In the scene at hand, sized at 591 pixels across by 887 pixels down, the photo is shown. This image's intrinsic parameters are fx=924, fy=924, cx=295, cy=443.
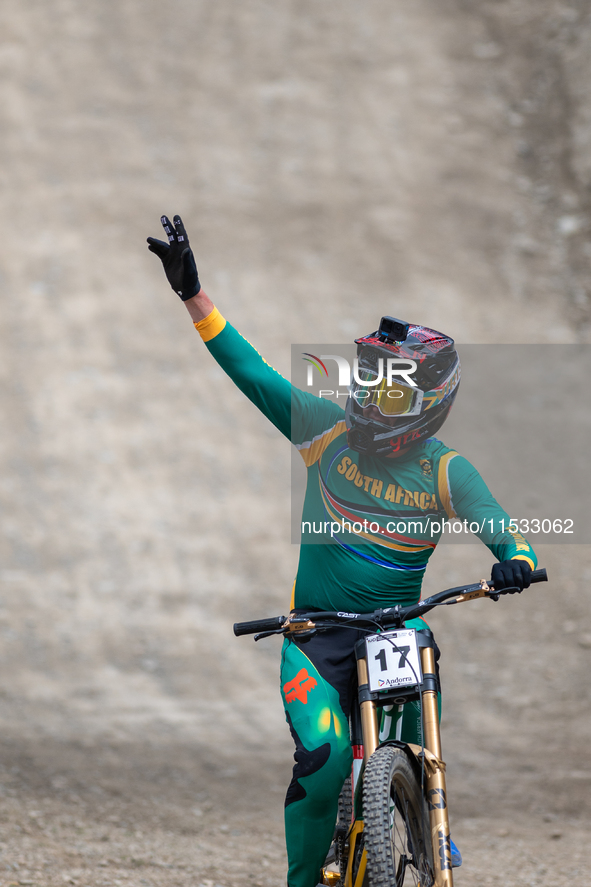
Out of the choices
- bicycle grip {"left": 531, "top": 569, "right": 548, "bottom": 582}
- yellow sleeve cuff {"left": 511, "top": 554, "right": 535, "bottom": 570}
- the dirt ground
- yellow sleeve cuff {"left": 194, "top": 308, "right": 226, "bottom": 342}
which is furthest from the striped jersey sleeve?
the dirt ground

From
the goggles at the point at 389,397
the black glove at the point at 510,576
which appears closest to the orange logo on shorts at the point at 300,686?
the black glove at the point at 510,576

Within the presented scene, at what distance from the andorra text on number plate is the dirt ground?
10.00 ft

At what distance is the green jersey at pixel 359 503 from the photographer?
441 centimetres

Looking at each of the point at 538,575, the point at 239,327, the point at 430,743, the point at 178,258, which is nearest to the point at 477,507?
the point at 538,575

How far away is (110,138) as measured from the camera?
18312 millimetres

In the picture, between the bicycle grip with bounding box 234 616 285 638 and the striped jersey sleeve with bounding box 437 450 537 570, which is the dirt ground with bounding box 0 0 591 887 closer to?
the bicycle grip with bounding box 234 616 285 638

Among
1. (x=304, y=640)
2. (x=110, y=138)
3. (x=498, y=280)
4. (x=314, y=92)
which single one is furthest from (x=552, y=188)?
(x=304, y=640)

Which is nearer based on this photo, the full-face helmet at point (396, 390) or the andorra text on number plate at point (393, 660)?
the andorra text on number plate at point (393, 660)

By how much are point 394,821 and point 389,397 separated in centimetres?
187

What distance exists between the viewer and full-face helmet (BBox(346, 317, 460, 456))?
4359mm

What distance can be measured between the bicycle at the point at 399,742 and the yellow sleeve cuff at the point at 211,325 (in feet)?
4.58

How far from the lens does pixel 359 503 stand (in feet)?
14.6

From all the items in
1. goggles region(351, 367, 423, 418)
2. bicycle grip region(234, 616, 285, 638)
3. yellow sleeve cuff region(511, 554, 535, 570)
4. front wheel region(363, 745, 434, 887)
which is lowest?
front wheel region(363, 745, 434, 887)

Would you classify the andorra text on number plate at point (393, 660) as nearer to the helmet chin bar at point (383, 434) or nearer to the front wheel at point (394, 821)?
the front wheel at point (394, 821)
